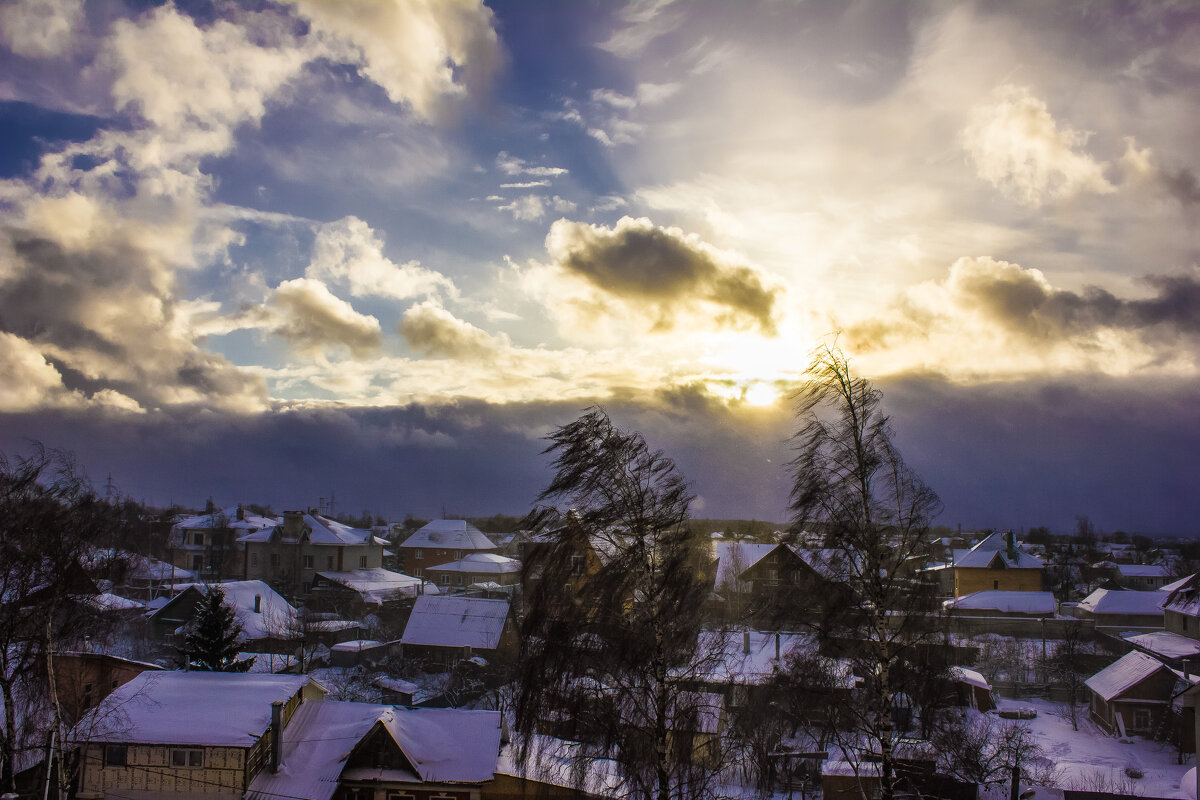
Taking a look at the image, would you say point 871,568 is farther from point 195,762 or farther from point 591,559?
Answer: point 195,762

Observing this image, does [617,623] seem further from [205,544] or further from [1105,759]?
[205,544]

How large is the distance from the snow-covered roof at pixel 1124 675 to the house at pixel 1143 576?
5422 centimetres

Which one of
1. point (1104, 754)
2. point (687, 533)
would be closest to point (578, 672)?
point (687, 533)

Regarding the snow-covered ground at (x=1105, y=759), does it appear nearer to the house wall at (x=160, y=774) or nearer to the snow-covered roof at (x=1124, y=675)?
the snow-covered roof at (x=1124, y=675)

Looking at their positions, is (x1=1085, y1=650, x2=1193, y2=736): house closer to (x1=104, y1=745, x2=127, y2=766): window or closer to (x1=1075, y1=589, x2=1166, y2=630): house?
(x1=1075, y1=589, x2=1166, y2=630): house

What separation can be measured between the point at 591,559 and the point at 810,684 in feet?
17.5

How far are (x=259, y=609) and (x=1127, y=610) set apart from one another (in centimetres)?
6836

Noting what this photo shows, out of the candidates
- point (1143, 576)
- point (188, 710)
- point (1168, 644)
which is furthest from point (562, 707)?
point (1143, 576)

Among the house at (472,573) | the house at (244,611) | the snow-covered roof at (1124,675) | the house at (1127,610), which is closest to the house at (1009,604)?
the house at (1127,610)

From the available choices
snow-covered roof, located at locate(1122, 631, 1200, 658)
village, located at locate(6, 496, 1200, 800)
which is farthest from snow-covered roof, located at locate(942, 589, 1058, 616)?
snow-covered roof, located at locate(1122, 631, 1200, 658)

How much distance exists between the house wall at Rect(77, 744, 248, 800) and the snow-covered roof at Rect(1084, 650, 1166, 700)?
131 feet

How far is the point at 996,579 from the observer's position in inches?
2739

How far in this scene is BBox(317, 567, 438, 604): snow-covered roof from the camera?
67.7m

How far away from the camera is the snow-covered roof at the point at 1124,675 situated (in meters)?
37.0
